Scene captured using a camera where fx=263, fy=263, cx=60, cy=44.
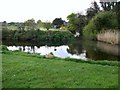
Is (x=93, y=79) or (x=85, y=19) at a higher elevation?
(x=85, y=19)

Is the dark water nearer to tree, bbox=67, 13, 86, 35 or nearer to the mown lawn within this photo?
the mown lawn

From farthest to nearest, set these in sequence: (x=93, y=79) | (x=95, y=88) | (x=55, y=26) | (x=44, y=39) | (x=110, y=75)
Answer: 1. (x=55, y=26)
2. (x=44, y=39)
3. (x=110, y=75)
4. (x=93, y=79)
5. (x=95, y=88)

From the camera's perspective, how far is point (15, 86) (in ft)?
22.6

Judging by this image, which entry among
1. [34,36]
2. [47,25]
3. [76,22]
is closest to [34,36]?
[34,36]

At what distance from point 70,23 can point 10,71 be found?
50239 millimetres

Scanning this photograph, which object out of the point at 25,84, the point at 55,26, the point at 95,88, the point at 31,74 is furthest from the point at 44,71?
the point at 55,26

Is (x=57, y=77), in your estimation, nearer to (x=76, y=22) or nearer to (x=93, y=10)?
(x=93, y=10)

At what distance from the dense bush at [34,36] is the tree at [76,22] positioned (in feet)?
24.8

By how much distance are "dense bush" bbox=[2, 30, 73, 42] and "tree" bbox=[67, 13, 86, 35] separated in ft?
24.8

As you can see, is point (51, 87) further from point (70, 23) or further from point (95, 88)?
point (70, 23)

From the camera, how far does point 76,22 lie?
56844mm

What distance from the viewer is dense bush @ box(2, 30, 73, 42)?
46562 millimetres

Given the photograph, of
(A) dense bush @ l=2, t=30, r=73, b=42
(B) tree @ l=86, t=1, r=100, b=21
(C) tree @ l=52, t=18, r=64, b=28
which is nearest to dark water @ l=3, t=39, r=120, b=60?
(A) dense bush @ l=2, t=30, r=73, b=42

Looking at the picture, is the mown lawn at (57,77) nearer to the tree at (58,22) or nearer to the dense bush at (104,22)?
the dense bush at (104,22)
